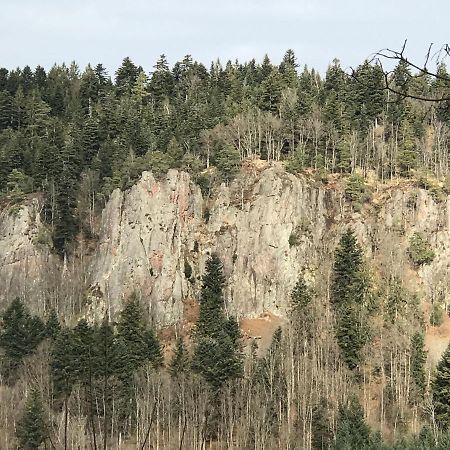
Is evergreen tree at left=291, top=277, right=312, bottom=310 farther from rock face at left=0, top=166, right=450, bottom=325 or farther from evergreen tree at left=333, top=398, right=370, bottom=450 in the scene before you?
evergreen tree at left=333, top=398, right=370, bottom=450

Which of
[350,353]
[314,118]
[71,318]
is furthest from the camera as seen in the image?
[314,118]

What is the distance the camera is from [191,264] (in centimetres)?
7025

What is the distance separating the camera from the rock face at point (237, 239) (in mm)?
67250

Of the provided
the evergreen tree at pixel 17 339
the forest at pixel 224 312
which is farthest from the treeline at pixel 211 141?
the evergreen tree at pixel 17 339

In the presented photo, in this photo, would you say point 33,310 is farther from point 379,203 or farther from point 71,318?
point 379,203

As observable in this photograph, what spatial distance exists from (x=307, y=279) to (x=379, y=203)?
11.9 m

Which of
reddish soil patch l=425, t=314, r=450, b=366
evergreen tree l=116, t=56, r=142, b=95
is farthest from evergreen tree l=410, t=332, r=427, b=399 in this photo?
evergreen tree l=116, t=56, r=142, b=95

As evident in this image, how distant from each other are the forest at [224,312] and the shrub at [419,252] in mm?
142

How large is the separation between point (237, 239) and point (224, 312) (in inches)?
353

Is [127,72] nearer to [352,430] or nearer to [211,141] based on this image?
[211,141]

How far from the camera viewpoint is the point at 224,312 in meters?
65.8

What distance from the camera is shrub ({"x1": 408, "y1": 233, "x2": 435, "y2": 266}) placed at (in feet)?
221

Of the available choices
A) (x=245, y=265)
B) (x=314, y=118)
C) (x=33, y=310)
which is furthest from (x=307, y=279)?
(x=33, y=310)

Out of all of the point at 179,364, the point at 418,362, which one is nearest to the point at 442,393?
the point at 418,362
